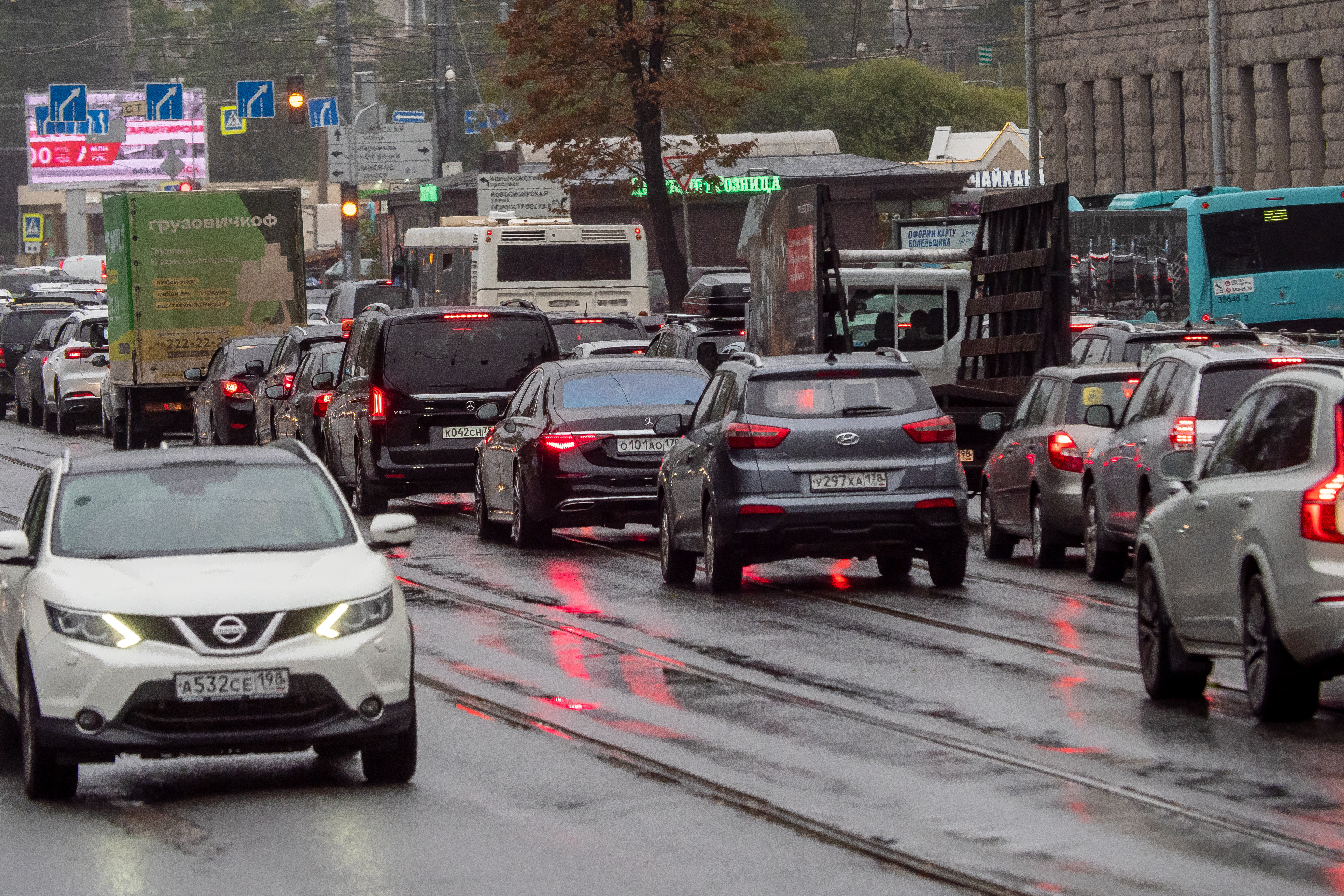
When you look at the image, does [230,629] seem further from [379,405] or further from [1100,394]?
[379,405]

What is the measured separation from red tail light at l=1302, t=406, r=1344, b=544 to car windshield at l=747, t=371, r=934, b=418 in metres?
6.15

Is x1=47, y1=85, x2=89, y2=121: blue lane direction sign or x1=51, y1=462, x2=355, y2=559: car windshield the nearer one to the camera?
x1=51, y1=462, x2=355, y2=559: car windshield

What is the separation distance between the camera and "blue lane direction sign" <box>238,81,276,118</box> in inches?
2630

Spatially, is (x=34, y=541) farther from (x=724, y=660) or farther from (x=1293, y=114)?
(x=1293, y=114)

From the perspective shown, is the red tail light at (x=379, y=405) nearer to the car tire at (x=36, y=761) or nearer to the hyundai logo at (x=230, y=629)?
the car tire at (x=36, y=761)

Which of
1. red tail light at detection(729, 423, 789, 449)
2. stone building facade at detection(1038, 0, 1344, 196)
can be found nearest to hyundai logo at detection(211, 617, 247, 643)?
red tail light at detection(729, 423, 789, 449)

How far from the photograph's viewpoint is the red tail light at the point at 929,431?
1559 cm

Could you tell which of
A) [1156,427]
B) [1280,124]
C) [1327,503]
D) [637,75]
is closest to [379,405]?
[1156,427]

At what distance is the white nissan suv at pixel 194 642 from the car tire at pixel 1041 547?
9.18m

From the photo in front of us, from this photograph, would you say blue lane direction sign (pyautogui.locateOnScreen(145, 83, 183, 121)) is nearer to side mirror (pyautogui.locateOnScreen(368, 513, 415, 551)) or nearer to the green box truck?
the green box truck

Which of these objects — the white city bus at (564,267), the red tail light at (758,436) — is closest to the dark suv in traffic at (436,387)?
the red tail light at (758,436)

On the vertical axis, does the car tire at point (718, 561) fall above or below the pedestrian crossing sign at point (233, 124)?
below

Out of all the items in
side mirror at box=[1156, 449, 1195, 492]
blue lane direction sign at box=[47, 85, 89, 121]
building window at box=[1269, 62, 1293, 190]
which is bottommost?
side mirror at box=[1156, 449, 1195, 492]

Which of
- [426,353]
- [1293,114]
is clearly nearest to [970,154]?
[1293,114]
